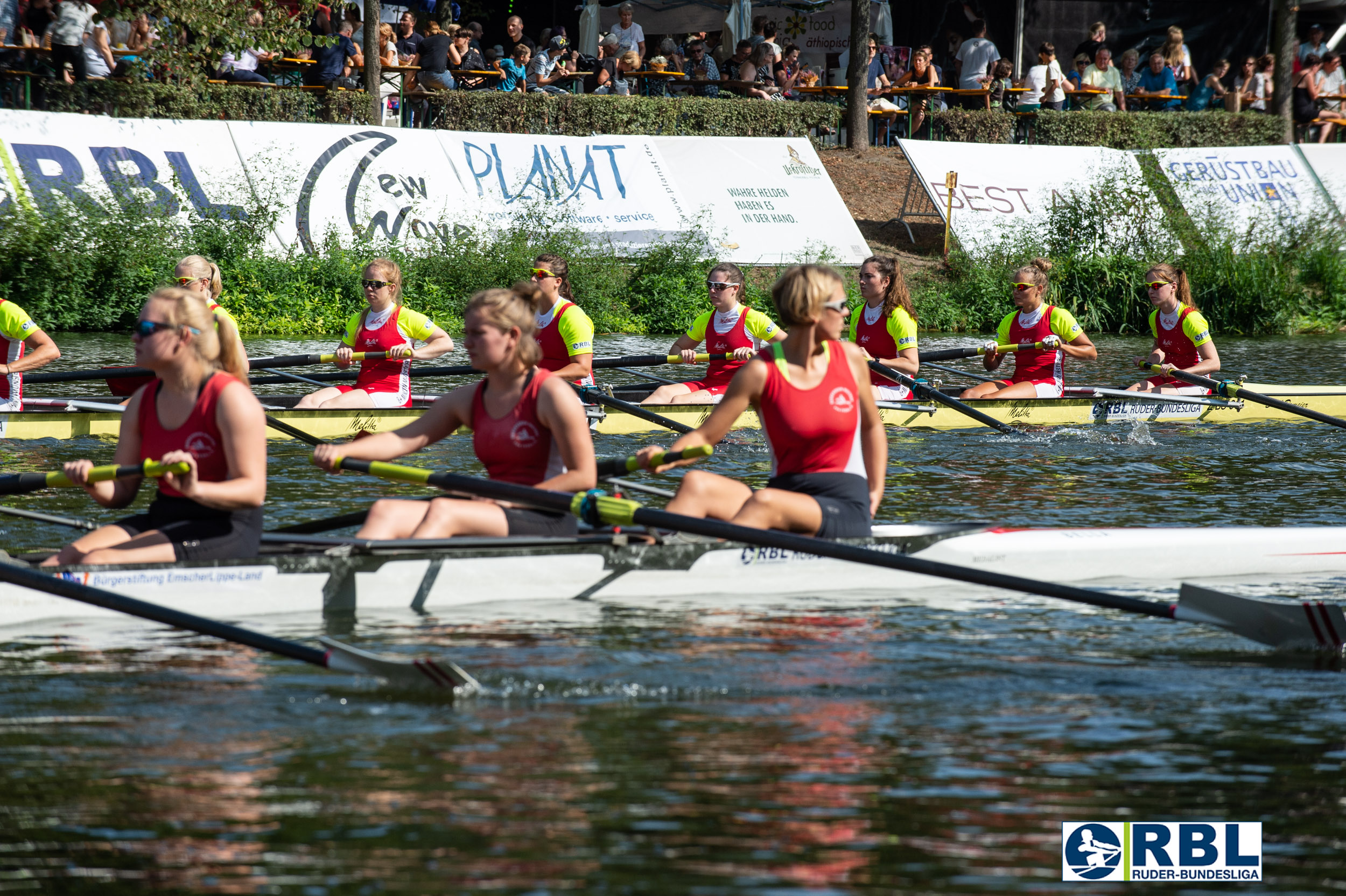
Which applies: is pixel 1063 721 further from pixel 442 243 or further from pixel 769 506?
pixel 442 243

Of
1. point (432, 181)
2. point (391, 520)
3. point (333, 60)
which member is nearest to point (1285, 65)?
point (432, 181)

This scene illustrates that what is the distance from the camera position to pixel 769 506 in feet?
19.5

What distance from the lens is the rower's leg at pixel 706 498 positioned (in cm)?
611

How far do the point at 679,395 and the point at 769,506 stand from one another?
5.35 meters

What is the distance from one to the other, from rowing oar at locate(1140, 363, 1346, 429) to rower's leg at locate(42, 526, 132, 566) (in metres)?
8.52

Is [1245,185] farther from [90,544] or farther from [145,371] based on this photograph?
[90,544]

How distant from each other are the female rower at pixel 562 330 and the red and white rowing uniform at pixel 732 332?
1059 millimetres

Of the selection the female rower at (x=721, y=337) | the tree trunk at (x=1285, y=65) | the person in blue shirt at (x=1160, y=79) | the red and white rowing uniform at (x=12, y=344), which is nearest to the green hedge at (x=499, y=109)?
the person in blue shirt at (x=1160, y=79)

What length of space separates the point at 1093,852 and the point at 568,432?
259 cm

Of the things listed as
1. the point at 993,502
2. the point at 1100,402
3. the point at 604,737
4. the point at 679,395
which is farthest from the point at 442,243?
the point at 604,737

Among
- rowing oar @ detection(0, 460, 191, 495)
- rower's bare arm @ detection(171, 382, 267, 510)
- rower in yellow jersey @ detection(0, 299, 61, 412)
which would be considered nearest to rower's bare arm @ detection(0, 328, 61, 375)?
rower in yellow jersey @ detection(0, 299, 61, 412)

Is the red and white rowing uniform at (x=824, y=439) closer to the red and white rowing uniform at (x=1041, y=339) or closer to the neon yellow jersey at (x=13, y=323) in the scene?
the neon yellow jersey at (x=13, y=323)

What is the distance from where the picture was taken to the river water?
3.83m

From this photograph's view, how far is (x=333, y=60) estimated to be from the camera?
2041 cm
